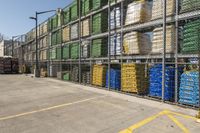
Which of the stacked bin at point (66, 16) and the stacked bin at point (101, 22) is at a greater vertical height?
the stacked bin at point (66, 16)

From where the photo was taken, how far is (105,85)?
50.0 feet

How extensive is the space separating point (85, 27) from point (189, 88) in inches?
446

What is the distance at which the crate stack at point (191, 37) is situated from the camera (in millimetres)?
9281

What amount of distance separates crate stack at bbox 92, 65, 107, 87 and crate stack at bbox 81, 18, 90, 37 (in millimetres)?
3424

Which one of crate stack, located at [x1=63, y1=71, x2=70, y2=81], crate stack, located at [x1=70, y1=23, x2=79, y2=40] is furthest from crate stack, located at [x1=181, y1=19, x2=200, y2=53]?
crate stack, located at [x1=63, y1=71, x2=70, y2=81]

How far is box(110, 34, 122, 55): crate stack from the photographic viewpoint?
14.3 metres

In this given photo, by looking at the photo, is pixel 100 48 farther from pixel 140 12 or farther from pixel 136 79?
pixel 136 79

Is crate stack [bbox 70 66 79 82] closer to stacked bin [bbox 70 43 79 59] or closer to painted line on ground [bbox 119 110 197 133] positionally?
stacked bin [bbox 70 43 79 59]

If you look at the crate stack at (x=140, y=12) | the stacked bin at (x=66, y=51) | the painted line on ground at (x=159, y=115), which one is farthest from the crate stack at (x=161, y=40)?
the stacked bin at (x=66, y=51)

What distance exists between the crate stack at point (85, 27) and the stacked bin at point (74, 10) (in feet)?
5.57

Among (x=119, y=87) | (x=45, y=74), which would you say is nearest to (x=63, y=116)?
(x=119, y=87)

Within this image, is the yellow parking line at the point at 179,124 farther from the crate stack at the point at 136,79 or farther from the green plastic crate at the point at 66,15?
the green plastic crate at the point at 66,15

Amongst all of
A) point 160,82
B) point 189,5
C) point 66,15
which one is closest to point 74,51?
point 66,15

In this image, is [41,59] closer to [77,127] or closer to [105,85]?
[105,85]
